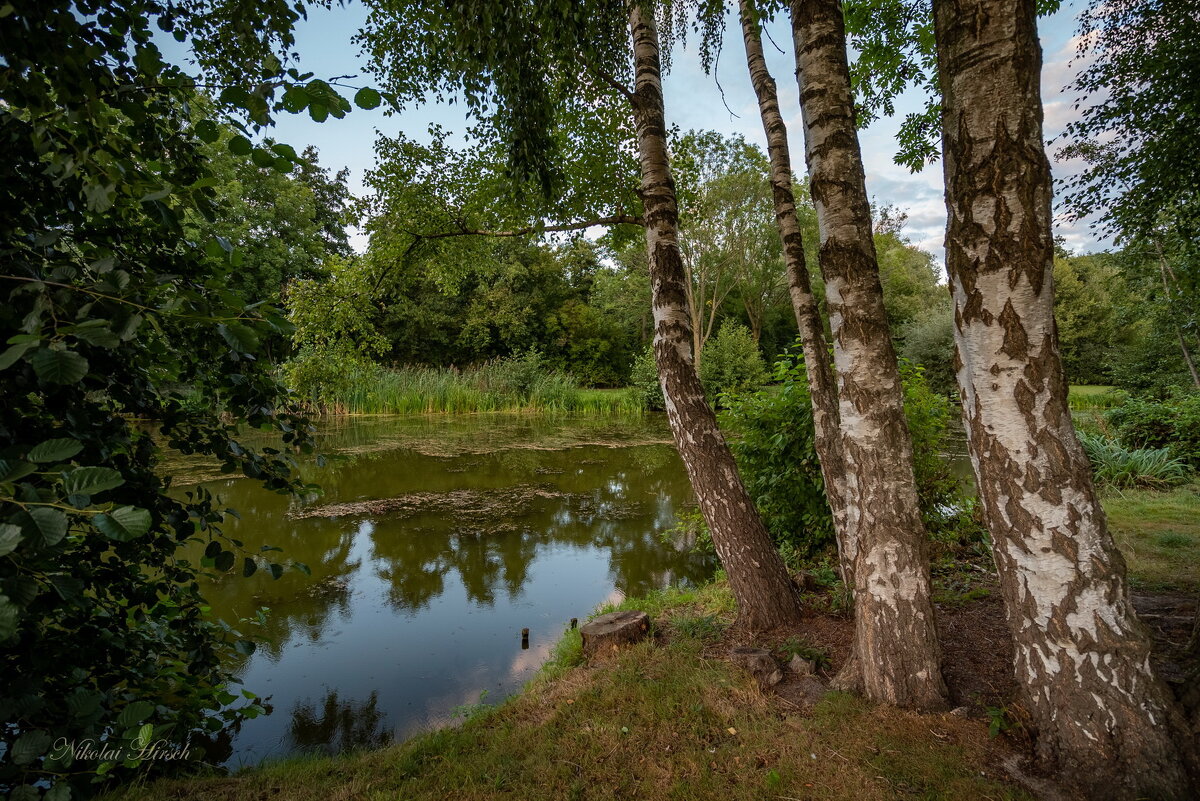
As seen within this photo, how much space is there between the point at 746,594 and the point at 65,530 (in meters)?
3.14

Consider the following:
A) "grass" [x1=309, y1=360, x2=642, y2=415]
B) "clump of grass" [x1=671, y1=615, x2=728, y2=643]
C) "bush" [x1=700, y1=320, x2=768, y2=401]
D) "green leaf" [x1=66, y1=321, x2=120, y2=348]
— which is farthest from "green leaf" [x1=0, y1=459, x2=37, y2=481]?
"bush" [x1=700, y1=320, x2=768, y2=401]

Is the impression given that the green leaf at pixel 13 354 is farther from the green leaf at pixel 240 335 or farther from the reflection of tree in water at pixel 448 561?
the reflection of tree in water at pixel 448 561

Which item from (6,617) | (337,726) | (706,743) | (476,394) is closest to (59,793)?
(6,617)

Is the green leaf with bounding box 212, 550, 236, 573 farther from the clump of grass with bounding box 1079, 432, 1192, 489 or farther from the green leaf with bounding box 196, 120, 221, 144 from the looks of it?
the clump of grass with bounding box 1079, 432, 1192, 489

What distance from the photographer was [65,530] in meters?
0.83

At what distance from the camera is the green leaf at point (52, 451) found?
88 cm

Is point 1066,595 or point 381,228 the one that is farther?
point 381,228

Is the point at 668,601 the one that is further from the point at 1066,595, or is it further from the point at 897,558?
the point at 1066,595

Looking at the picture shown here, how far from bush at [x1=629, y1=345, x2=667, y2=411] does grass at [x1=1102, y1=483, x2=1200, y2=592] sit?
14.4 meters

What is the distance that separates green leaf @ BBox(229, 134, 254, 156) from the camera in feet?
3.70

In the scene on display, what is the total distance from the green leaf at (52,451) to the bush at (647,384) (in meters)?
19.0

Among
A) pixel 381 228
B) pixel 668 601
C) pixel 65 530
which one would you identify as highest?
pixel 381 228

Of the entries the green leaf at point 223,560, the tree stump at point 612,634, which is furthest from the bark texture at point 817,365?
the green leaf at point 223,560

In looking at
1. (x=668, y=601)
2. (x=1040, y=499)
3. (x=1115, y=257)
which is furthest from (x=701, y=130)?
(x=1040, y=499)
